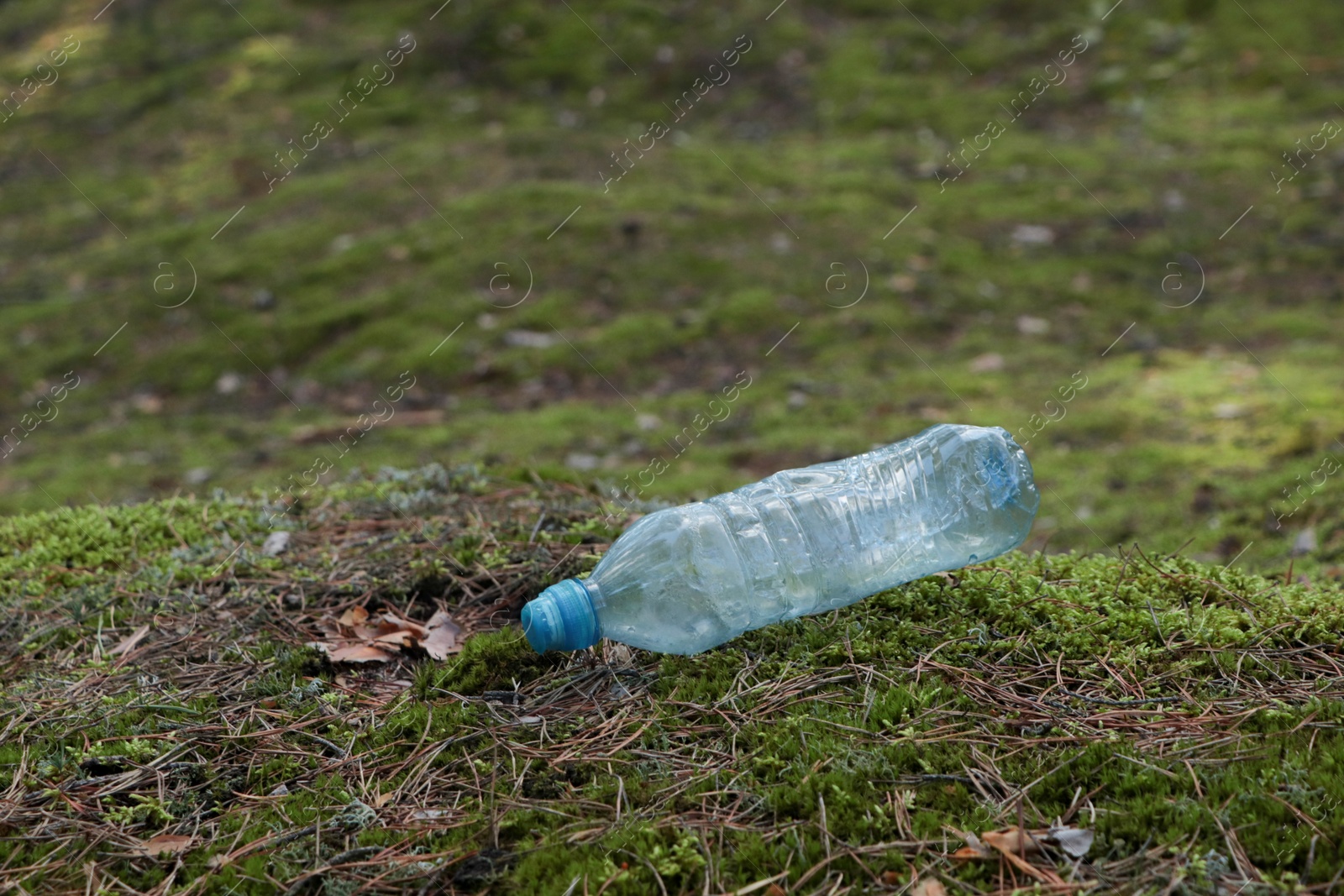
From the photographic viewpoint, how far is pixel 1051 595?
8.52ft

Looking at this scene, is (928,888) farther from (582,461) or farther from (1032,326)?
(1032,326)

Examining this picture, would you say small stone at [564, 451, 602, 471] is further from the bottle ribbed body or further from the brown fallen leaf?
the brown fallen leaf

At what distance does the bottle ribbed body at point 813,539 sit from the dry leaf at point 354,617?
0.77 meters

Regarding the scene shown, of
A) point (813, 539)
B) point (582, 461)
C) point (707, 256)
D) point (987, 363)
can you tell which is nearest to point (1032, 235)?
point (987, 363)

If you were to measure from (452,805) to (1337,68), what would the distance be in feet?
37.5

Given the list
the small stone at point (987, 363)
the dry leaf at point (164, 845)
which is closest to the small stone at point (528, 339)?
the small stone at point (987, 363)

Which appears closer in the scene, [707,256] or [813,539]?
[813,539]

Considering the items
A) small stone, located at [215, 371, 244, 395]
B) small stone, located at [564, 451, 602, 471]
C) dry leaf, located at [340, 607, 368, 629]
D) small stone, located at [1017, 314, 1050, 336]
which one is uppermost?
dry leaf, located at [340, 607, 368, 629]

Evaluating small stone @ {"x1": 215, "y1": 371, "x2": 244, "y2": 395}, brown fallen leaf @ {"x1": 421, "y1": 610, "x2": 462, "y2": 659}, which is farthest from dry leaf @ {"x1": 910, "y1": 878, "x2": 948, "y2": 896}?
small stone @ {"x1": 215, "y1": 371, "x2": 244, "y2": 395}

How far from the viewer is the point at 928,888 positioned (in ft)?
5.68

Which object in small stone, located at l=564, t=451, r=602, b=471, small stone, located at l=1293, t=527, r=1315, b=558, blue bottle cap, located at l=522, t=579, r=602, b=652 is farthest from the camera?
small stone, located at l=564, t=451, r=602, b=471

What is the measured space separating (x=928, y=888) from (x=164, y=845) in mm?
1512

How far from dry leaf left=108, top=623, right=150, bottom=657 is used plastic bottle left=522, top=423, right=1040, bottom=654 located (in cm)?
120

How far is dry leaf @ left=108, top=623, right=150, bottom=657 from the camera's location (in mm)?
2658
